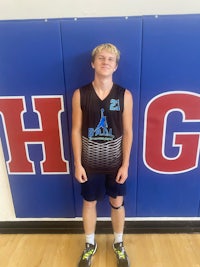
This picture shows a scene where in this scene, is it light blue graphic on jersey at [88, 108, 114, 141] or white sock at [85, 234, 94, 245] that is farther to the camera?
white sock at [85, 234, 94, 245]

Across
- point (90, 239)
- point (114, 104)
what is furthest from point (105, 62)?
point (90, 239)

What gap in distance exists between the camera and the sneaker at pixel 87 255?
4.27ft

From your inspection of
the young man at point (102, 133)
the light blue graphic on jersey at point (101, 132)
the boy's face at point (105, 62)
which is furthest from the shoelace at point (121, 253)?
the boy's face at point (105, 62)

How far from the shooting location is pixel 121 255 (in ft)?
4.30

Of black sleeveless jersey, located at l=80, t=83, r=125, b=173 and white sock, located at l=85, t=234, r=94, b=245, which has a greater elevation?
black sleeveless jersey, located at l=80, t=83, r=125, b=173

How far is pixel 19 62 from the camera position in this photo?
3.88 ft

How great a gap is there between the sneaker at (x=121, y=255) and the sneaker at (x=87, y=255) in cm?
12

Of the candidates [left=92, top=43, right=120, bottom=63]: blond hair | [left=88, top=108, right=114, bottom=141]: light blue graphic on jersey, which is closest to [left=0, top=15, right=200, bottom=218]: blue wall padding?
[left=92, top=43, right=120, bottom=63]: blond hair

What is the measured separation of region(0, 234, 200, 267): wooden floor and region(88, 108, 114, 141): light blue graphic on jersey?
2.26 feet

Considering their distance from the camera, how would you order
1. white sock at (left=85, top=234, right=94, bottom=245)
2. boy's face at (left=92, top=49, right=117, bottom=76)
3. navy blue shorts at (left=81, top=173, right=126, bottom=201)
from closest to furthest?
1. boy's face at (left=92, top=49, right=117, bottom=76)
2. navy blue shorts at (left=81, top=173, right=126, bottom=201)
3. white sock at (left=85, top=234, right=94, bottom=245)

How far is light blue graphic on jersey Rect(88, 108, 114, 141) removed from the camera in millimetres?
1134

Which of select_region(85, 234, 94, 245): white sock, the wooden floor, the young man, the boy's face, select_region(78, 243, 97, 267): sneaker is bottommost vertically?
the wooden floor

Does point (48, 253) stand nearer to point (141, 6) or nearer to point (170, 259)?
point (170, 259)

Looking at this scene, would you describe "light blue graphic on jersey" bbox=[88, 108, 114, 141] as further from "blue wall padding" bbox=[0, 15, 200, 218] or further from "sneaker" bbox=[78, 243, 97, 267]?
"sneaker" bbox=[78, 243, 97, 267]
